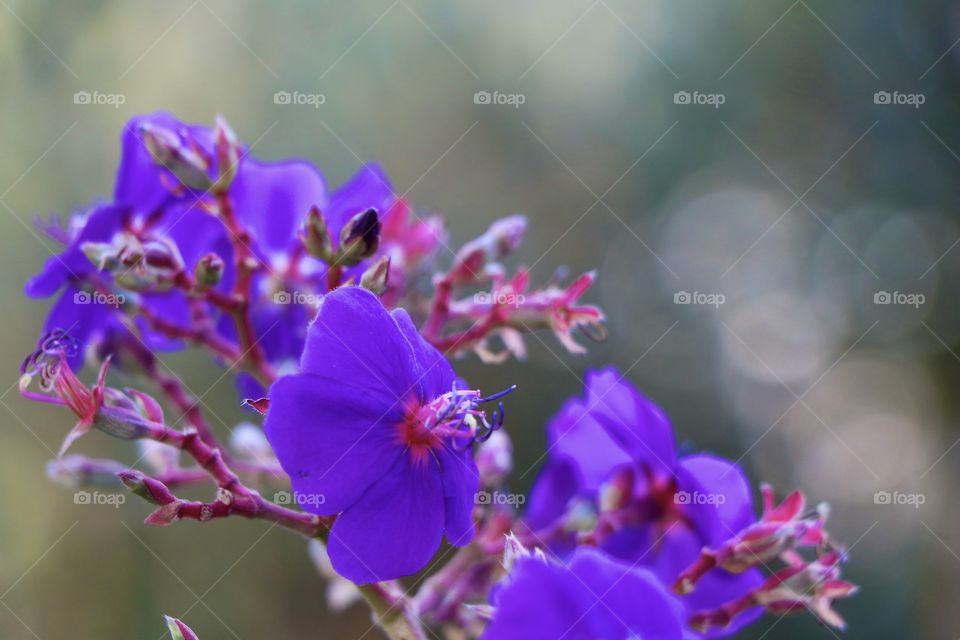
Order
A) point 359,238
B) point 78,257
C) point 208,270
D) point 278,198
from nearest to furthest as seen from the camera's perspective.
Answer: point 359,238 < point 208,270 < point 78,257 < point 278,198

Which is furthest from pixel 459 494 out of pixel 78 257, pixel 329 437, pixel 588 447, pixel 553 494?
pixel 78 257

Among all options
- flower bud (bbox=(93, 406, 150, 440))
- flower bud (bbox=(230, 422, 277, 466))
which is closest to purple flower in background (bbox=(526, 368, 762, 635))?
flower bud (bbox=(230, 422, 277, 466))

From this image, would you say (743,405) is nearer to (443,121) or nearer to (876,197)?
(876,197)

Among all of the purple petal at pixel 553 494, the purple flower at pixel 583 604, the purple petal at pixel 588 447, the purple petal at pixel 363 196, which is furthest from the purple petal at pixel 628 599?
the purple petal at pixel 363 196

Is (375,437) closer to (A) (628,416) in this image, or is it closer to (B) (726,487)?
(A) (628,416)

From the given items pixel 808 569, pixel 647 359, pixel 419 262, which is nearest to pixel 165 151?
pixel 419 262

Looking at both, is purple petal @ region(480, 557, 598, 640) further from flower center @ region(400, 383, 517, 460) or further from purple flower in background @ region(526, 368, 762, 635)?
purple flower in background @ region(526, 368, 762, 635)

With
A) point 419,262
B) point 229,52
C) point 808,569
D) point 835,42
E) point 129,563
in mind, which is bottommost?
point 129,563

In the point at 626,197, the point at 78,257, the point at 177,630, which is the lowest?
the point at 177,630
